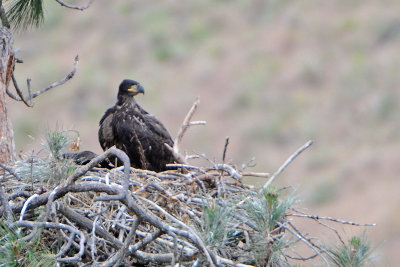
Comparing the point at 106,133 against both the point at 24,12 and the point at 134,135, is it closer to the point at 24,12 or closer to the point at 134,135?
the point at 134,135

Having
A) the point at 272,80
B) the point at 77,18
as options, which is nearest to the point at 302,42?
the point at 272,80

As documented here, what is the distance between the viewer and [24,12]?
20.4 feet

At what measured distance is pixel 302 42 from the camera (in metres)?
26.3

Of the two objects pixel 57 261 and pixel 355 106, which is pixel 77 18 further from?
pixel 57 261

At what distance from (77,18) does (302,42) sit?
29.7ft

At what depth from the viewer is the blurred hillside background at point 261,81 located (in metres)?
20.2

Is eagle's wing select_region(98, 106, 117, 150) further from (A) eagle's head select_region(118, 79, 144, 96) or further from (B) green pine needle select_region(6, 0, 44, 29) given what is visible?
(B) green pine needle select_region(6, 0, 44, 29)

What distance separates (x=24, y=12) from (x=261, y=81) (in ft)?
63.1

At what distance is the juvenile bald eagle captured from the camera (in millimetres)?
7164

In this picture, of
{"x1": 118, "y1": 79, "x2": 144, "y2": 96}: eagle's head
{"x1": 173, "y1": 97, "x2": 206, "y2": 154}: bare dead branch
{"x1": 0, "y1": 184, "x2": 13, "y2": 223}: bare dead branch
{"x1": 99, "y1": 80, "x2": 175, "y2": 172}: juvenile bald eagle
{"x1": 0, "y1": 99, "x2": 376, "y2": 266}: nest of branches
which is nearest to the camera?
{"x1": 0, "y1": 99, "x2": 376, "y2": 266}: nest of branches

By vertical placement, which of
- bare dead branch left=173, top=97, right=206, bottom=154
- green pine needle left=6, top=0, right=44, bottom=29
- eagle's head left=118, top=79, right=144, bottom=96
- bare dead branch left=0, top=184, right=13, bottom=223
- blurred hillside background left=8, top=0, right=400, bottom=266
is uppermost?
blurred hillside background left=8, top=0, right=400, bottom=266

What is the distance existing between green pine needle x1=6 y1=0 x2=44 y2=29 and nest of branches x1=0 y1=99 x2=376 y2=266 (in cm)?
133

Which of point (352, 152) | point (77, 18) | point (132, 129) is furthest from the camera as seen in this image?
point (77, 18)

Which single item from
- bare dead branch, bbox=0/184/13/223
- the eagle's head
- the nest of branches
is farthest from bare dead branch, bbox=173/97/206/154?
bare dead branch, bbox=0/184/13/223
